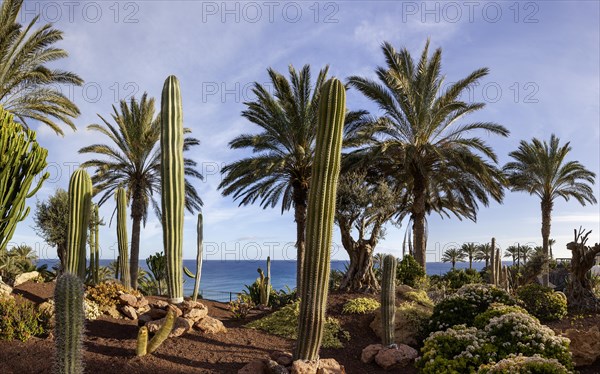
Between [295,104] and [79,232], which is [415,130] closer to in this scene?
[295,104]

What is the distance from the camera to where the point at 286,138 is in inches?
734

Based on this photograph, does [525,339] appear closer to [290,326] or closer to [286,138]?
[290,326]

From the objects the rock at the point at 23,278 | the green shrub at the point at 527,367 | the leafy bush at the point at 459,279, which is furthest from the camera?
the leafy bush at the point at 459,279

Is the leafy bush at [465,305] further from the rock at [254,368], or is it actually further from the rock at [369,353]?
the rock at [254,368]

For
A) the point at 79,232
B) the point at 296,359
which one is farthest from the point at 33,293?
the point at 296,359

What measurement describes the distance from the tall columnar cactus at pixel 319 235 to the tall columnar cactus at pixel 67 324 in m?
3.50

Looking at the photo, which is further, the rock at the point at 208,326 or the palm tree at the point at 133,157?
the palm tree at the point at 133,157

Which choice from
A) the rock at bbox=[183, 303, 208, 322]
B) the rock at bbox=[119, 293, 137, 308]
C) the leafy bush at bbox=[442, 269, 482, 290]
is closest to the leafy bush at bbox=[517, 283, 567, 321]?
the leafy bush at bbox=[442, 269, 482, 290]

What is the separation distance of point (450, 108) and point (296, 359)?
13141 mm

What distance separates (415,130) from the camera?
1916cm

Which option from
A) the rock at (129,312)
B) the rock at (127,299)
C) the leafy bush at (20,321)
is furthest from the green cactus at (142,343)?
the rock at (127,299)

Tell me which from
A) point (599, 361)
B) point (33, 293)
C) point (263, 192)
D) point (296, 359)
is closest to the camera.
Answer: point (296, 359)

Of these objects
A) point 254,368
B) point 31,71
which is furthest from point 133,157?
point 254,368

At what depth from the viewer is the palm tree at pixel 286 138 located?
723 inches
